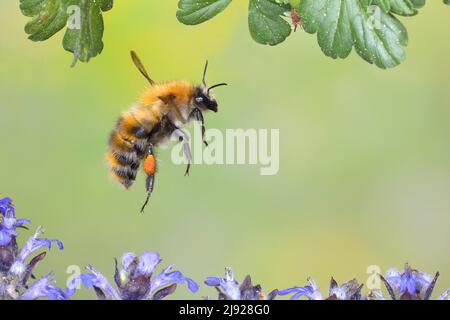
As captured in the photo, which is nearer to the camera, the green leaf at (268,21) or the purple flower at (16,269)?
the purple flower at (16,269)

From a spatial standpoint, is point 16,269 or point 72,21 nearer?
point 16,269

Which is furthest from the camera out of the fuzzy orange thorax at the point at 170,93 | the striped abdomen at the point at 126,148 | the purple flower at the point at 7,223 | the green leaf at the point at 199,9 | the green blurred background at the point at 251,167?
the green blurred background at the point at 251,167

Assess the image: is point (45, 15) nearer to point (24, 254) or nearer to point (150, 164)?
point (24, 254)

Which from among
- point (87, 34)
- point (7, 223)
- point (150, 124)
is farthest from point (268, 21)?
point (7, 223)

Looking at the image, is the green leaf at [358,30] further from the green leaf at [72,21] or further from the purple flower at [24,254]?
the purple flower at [24,254]

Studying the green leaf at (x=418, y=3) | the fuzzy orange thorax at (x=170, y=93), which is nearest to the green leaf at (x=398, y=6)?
the green leaf at (x=418, y=3)

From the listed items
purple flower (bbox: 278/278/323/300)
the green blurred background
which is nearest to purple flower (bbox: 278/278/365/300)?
purple flower (bbox: 278/278/323/300)

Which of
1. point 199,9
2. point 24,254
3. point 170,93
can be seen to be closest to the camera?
point 24,254
